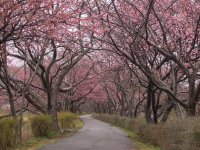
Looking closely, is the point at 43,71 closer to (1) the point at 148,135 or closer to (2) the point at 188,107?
(1) the point at 148,135

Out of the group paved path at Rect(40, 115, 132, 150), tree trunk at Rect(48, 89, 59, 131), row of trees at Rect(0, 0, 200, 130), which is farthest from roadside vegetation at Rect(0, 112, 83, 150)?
row of trees at Rect(0, 0, 200, 130)

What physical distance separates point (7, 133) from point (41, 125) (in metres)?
6.12

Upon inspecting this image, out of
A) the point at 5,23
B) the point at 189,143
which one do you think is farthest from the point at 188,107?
the point at 5,23

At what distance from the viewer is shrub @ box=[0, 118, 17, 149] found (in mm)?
14153

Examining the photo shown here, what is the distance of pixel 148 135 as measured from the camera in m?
19.0

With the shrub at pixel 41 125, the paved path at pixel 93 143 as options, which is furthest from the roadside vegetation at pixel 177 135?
the shrub at pixel 41 125

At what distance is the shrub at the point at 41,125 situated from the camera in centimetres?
2036

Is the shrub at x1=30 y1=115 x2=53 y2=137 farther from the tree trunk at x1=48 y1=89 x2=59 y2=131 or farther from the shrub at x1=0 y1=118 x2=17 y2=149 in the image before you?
the shrub at x1=0 y1=118 x2=17 y2=149

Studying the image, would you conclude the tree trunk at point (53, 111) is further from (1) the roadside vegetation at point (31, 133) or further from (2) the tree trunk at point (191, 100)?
(2) the tree trunk at point (191, 100)

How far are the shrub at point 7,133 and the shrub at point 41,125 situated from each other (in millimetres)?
4743

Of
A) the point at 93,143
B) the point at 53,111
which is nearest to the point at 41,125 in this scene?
the point at 53,111

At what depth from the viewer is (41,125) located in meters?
20.6

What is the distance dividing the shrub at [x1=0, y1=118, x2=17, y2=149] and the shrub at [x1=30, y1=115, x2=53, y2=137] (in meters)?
4.74

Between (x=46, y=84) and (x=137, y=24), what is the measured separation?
8.29 m
